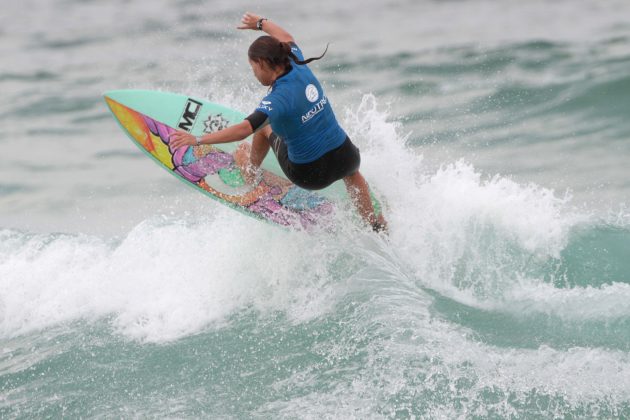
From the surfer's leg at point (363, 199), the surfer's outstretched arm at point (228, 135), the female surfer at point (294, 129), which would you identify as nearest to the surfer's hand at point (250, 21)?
the female surfer at point (294, 129)

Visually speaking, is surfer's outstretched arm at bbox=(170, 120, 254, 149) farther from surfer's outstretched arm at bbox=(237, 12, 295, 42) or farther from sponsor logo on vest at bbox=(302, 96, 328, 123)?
surfer's outstretched arm at bbox=(237, 12, 295, 42)

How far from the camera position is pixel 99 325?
7117 millimetres

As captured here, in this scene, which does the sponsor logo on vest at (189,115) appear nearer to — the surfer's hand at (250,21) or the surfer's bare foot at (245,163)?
the surfer's bare foot at (245,163)

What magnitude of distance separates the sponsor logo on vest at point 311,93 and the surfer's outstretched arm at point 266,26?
2.26 ft

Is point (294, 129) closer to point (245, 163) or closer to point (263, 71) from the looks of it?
point (263, 71)

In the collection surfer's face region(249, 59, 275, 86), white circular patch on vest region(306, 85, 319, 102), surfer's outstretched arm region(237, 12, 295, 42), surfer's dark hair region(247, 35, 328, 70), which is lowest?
white circular patch on vest region(306, 85, 319, 102)

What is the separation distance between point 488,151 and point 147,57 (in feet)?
33.5

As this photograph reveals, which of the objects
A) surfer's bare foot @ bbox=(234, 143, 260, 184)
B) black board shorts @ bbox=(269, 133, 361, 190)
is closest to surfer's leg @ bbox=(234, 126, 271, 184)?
surfer's bare foot @ bbox=(234, 143, 260, 184)

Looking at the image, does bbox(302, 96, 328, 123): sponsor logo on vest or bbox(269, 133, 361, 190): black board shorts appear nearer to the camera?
bbox(302, 96, 328, 123): sponsor logo on vest

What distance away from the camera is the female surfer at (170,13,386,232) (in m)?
5.33

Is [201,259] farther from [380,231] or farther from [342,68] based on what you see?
[342,68]

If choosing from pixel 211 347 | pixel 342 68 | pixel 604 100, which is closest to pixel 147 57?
pixel 342 68

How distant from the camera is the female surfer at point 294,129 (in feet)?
17.5

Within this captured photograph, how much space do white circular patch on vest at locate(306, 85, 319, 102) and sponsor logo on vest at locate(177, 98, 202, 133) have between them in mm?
1709
